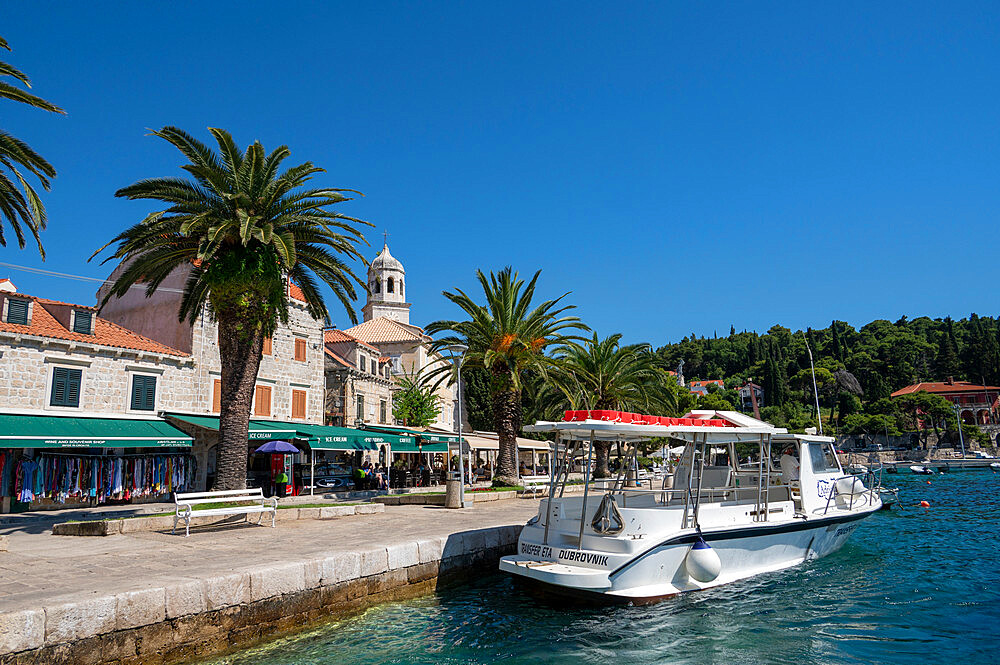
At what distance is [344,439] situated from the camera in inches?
1035

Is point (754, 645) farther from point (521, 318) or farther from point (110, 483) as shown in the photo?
point (110, 483)

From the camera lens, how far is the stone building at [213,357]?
25.9 meters

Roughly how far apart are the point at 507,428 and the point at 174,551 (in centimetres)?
1643

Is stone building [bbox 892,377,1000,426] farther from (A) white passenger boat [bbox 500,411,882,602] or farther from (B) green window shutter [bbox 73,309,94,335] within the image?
(B) green window shutter [bbox 73,309,94,335]

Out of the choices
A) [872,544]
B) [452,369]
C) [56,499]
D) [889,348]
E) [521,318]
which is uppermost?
[889,348]

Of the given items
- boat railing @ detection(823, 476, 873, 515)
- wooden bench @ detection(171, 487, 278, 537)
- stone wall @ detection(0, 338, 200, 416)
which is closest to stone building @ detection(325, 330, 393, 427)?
stone wall @ detection(0, 338, 200, 416)

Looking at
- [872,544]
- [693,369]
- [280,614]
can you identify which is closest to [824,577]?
[872,544]

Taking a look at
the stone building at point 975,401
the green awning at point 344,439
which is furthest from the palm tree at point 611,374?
the stone building at point 975,401

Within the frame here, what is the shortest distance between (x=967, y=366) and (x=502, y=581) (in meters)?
143

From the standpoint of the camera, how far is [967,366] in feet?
407

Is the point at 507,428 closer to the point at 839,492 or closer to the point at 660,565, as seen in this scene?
the point at 839,492

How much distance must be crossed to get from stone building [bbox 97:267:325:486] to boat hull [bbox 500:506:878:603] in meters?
16.8

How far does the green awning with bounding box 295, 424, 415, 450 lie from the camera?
25.4 m

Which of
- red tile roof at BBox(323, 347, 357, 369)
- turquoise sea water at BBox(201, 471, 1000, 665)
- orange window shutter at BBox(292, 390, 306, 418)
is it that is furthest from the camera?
red tile roof at BBox(323, 347, 357, 369)
